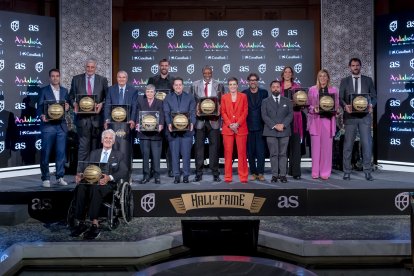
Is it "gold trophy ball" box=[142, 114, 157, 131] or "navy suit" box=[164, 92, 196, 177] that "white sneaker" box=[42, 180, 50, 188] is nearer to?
"gold trophy ball" box=[142, 114, 157, 131]

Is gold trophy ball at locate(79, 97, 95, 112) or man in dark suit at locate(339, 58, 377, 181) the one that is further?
man in dark suit at locate(339, 58, 377, 181)

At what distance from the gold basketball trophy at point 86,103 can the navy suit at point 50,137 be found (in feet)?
0.90

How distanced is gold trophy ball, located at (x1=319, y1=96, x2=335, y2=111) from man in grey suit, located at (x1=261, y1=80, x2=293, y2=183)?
0.42 metres

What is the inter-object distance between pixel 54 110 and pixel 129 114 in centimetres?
98

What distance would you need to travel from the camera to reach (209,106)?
6996 millimetres

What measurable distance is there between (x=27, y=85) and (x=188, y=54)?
114 inches

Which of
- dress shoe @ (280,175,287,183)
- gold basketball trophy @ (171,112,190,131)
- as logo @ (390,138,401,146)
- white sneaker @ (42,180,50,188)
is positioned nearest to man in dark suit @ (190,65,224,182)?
gold basketball trophy @ (171,112,190,131)

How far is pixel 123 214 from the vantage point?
5887mm

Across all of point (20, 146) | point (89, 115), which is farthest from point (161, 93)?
point (20, 146)

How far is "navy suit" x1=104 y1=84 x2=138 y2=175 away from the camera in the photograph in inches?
271

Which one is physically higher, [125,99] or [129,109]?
[125,99]

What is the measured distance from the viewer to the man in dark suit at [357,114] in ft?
23.2

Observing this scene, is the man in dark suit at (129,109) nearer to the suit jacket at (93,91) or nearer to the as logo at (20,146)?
the suit jacket at (93,91)

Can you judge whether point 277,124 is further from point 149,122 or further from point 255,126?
point 149,122
